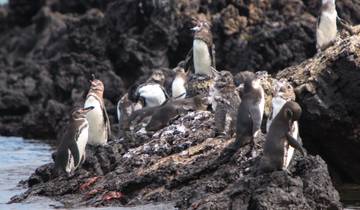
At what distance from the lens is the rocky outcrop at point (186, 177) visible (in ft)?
38.8

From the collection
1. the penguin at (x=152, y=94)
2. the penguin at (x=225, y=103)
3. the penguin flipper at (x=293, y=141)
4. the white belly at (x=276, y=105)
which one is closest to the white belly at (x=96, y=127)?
the penguin at (x=225, y=103)

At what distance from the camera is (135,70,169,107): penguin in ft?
68.0

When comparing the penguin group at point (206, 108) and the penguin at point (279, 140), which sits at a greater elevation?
the penguin group at point (206, 108)

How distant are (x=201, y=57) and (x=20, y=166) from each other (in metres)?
5.06

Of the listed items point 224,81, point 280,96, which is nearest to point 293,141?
point 280,96

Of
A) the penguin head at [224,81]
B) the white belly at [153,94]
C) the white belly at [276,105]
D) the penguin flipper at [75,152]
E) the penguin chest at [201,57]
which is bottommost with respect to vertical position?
the penguin flipper at [75,152]

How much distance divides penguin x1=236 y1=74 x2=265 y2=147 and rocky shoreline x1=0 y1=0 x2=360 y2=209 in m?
0.24

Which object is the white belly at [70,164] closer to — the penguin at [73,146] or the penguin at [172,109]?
the penguin at [73,146]

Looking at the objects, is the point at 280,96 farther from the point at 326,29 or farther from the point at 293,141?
the point at 326,29

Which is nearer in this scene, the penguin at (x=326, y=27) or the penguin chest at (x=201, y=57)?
the penguin at (x=326, y=27)

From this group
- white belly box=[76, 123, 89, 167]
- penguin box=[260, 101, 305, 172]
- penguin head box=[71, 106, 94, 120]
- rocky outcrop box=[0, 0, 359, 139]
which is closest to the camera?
penguin box=[260, 101, 305, 172]

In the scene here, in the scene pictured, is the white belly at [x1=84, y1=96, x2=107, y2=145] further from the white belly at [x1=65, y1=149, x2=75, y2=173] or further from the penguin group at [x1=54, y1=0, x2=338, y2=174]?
the white belly at [x1=65, y1=149, x2=75, y2=173]

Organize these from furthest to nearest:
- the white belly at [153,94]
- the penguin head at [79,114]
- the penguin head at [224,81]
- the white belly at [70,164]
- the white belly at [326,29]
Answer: the white belly at [153,94], the white belly at [326,29], the penguin head at [79,114], the penguin head at [224,81], the white belly at [70,164]

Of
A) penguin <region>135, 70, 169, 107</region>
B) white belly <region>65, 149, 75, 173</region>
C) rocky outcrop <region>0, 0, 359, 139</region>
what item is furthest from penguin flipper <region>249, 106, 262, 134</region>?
rocky outcrop <region>0, 0, 359, 139</region>
